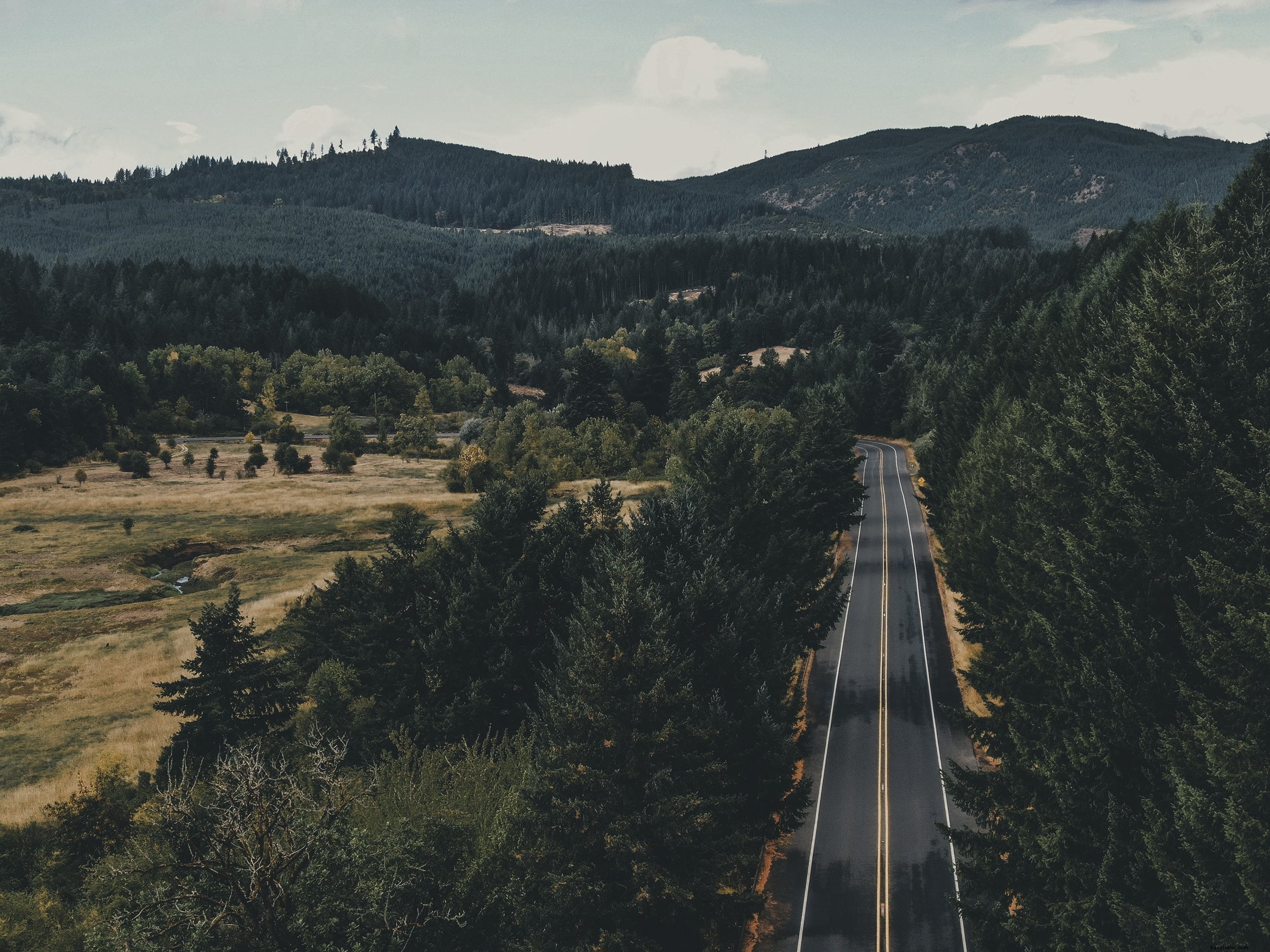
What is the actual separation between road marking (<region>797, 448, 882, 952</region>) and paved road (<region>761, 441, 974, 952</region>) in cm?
7

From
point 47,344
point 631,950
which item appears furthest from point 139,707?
point 47,344

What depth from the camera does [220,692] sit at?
33.3 meters

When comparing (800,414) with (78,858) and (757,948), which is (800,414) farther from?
(78,858)

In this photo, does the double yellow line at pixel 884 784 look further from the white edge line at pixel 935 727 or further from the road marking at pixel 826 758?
the road marking at pixel 826 758

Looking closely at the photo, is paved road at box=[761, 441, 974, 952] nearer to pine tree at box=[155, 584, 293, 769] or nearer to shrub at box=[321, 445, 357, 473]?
Result: pine tree at box=[155, 584, 293, 769]

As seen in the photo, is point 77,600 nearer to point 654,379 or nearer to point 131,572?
point 131,572

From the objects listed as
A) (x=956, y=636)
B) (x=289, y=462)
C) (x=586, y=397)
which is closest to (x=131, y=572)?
(x=289, y=462)

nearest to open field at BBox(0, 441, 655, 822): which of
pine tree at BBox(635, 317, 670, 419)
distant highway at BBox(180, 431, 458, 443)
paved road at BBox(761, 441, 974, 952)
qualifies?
distant highway at BBox(180, 431, 458, 443)

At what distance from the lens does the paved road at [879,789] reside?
95.1 ft

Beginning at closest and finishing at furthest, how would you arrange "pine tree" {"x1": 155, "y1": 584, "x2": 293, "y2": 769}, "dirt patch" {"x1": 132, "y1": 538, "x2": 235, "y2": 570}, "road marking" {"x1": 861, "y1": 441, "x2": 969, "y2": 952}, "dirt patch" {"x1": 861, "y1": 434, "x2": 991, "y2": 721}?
"road marking" {"x1": 861, "y1": 441, "x2": 969, "y2": 952}, "pine tree" {"x1": 155, "y1": 584, "x2": 293, "y2": 769}, "dirt patch" {"x1": 861, "y1": 434, "x2": 991, "y2": 721}, "dirt patch" {"x1": 132, "y1": 538, "x2": 235, "y2": 570}

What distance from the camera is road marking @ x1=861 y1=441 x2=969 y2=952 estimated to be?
28094 mm

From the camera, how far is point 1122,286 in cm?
4084

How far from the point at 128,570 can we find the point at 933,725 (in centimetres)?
6732

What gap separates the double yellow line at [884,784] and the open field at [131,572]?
32718 mm
